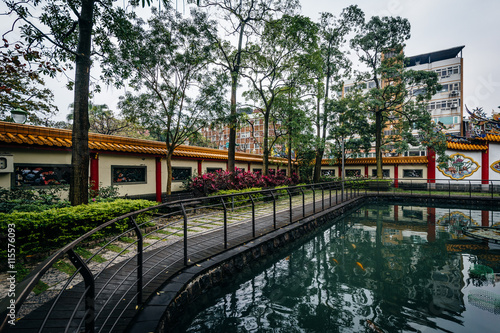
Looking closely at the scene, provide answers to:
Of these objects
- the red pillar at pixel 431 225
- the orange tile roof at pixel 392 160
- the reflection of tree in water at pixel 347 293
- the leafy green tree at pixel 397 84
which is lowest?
the red pillar at pixel 431 225

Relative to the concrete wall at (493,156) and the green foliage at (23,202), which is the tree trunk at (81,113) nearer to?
the green foliage at (23,202)

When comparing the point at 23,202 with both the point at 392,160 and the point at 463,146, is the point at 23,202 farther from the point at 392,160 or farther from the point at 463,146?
the point at 392,160

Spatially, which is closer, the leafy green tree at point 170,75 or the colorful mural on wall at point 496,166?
the leafy green tree at point 170,75

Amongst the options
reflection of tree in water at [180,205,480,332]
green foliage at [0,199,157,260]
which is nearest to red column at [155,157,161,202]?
green foliage at [0,199,157,260]

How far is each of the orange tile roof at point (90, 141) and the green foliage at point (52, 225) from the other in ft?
12.4

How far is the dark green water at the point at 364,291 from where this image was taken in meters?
3.40

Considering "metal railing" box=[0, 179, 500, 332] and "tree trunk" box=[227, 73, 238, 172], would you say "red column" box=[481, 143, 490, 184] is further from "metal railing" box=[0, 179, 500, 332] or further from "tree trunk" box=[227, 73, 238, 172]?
"tree trunk" box=[227, 73, 238, 172]

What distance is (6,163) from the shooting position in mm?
6531

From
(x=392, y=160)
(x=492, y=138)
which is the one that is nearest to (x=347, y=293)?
(x=492, y=138)

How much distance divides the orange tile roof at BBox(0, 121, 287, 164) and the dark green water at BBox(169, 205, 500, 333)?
7610 millimetres

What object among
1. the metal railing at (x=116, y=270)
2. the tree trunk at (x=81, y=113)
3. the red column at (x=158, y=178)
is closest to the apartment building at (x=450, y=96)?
the metal railing at (x=116, y=270)

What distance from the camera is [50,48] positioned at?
6035mm

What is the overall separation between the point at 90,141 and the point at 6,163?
2.72 m

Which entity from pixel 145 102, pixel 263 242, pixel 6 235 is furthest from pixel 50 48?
pixel 263 242
